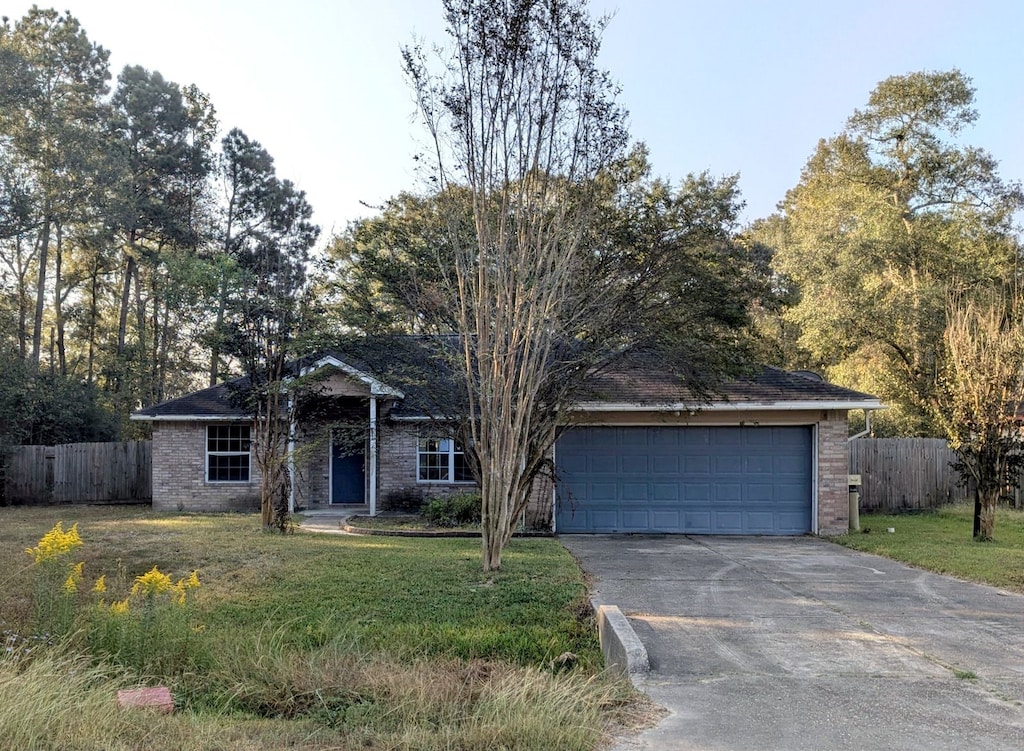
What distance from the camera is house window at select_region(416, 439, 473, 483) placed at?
61.2 feet

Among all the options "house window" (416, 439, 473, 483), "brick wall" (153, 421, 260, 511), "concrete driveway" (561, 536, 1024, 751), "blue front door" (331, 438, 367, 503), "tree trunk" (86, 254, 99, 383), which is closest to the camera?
"concrete driveway" (561, 536, 1024, 751)

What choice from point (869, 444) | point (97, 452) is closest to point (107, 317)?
point (97, 452)

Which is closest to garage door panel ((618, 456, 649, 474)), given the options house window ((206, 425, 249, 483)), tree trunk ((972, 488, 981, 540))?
tree trunk ((972, 488, 981, 540))

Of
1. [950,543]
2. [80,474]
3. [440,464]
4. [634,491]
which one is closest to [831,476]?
[950,543]

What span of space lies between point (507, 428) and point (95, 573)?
204 inches

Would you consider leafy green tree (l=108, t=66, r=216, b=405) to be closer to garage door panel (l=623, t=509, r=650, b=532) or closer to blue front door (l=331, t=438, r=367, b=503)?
blue front door (l=331, t=438, r=367, b=503)

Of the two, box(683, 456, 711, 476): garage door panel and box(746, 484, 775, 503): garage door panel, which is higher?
box(683, 456, 711, 476): garage door panel

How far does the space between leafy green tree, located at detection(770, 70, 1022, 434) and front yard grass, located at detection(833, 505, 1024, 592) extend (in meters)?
5.21

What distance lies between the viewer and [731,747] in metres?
4.48

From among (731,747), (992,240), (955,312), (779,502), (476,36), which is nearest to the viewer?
(731,747)

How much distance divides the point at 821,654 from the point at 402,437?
13.2 m

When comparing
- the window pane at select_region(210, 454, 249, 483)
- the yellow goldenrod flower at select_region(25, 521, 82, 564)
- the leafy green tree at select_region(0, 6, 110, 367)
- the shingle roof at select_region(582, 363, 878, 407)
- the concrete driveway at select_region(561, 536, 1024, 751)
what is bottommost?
the concrete driveway at select_region(561, 536, 1024, 751)

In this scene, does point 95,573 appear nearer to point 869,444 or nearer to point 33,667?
point 33,667

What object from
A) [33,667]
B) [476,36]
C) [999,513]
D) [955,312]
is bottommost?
[999,513]
